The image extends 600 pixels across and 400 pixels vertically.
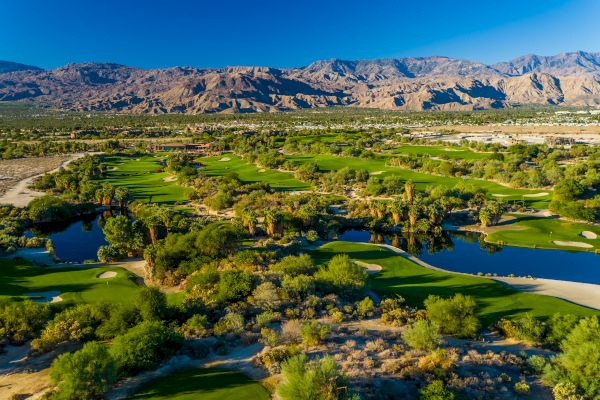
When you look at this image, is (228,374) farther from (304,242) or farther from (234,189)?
(234,189)

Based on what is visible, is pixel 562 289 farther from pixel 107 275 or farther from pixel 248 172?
pixel 248 172

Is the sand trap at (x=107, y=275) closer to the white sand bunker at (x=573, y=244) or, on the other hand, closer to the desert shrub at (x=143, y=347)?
the desert shrub at (x=143, y=347)

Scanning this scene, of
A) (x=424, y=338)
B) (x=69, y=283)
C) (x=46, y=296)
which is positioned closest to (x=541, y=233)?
(x=424, y=338)

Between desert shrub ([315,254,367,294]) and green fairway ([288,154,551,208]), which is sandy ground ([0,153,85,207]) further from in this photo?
desert shrub ([315,254,367,294])

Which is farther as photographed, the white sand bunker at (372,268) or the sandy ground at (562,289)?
the white sand bunker at (372,268)

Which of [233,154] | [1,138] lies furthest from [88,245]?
[1,138]

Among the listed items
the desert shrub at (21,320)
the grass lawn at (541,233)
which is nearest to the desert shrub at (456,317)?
the desert shrub at (21,320)

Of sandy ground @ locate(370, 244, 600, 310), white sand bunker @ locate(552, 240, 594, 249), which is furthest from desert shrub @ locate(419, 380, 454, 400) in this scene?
white sand bunker @ locate(552, 240, 594, 249)

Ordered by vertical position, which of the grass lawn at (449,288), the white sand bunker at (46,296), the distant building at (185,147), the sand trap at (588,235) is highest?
the distant building at (185,147)
